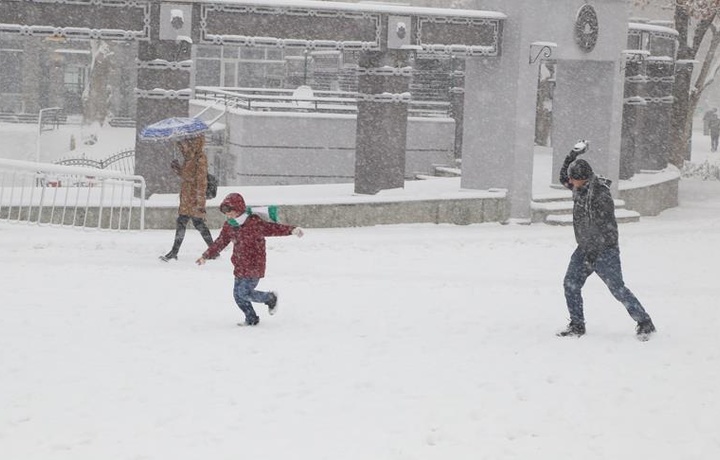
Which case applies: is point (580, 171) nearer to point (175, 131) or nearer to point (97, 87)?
point (175, 131)

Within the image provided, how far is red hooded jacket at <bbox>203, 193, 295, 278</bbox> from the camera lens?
11594 mm

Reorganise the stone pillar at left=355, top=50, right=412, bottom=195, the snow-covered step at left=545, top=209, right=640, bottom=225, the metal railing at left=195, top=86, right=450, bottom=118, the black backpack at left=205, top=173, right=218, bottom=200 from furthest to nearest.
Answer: the metal railing at left=195, top=86, right=450, bottom=118, the snow-covered step at left=545, top=209, right=640, bottom=225, the stone pillar at left=355, top=50, right=412, bottom=195, the black backpack at left=205, top=173, right=218, bottom=200

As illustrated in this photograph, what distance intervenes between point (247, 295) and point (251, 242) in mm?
510

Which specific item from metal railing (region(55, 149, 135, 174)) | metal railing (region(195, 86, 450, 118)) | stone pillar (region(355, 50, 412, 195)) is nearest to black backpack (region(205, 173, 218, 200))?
stone pillar (region(355, 50, 412, 195))

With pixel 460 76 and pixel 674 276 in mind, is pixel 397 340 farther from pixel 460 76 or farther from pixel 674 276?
pixel 460 76

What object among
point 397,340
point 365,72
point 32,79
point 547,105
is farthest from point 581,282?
point 32,79

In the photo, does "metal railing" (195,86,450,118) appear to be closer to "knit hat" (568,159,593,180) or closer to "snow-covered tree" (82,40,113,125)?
"snow-covered tree" (82,40,113,125)

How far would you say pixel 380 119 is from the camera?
2259 cm

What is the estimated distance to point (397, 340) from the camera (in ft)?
37.4

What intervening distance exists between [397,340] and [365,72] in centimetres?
1180

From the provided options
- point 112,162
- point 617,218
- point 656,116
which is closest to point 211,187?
point 617,218

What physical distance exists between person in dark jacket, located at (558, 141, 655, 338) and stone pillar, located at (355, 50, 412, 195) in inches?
440

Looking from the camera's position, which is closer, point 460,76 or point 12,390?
point 12,390

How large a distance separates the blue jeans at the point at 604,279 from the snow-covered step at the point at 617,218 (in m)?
11.8
